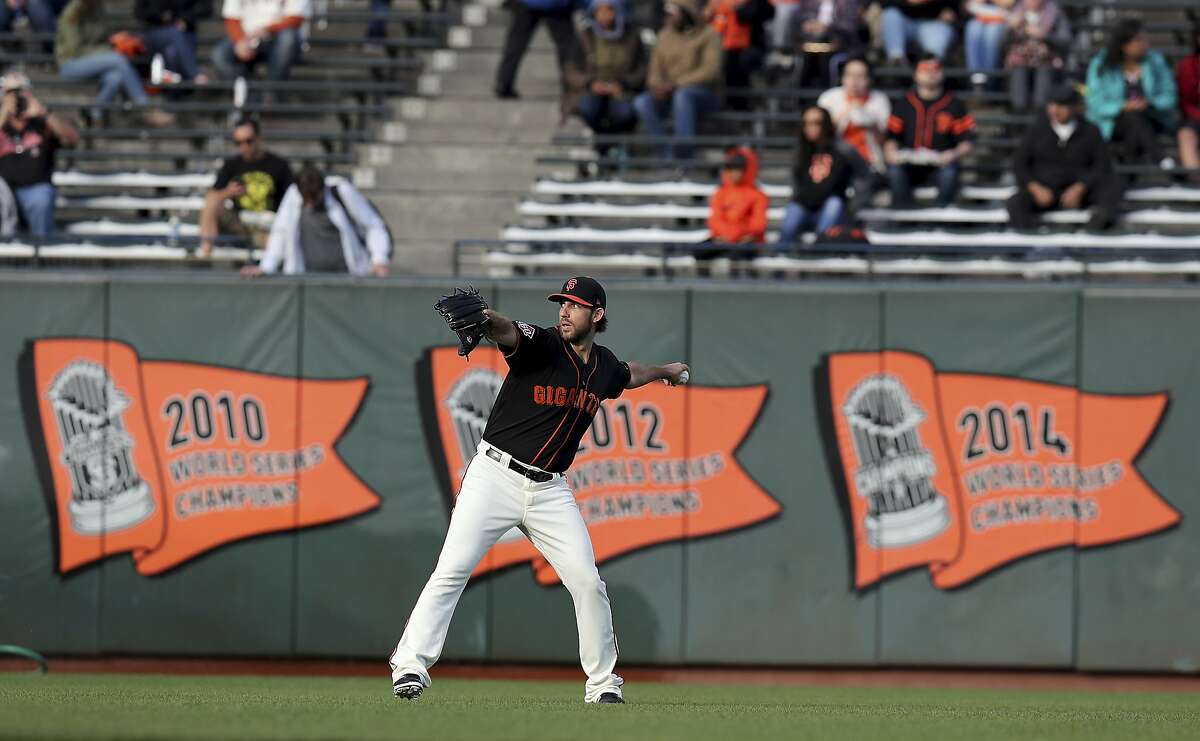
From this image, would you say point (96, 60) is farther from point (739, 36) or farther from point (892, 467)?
point (892, 467)

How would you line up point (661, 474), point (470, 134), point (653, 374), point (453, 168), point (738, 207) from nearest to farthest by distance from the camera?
point (653, 374) → point (661, 474) → point (738, 207) → point (453, 168) → point (470, 134)

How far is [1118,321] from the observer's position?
13.6 m

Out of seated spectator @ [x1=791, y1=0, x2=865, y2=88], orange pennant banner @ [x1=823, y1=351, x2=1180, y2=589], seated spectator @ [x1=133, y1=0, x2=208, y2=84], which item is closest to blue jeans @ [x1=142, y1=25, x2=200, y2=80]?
seated spectator @ [x1=133, y1=0, x2=208, y2=84]

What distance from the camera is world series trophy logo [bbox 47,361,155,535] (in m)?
13.9

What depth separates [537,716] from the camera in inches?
323

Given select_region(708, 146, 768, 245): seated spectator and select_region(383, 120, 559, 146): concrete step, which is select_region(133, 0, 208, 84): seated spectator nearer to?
select_region(383, 120, 559, 146): concrete step

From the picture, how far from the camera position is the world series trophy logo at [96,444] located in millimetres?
13898

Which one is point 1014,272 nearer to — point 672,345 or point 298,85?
point 672,345

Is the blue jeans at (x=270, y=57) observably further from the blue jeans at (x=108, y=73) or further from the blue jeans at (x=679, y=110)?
the blue jeans at (x=679, y=110)

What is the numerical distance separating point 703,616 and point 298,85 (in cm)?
709

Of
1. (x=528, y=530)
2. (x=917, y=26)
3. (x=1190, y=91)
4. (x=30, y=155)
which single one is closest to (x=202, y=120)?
(x=30, y=155)

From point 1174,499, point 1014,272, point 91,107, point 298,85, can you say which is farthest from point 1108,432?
point 91,107

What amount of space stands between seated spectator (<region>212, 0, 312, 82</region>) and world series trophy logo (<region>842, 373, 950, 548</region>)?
7254 millimetres

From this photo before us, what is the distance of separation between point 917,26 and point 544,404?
30.7 feet
